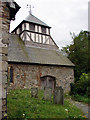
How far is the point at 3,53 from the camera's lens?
14.5ft

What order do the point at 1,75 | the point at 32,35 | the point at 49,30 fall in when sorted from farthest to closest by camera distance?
the point at 49,30 → the point at 32,35 → the point at 1,75

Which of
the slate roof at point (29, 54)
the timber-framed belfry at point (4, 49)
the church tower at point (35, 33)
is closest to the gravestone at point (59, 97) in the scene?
the timber-framed belfry at point (4, 49)

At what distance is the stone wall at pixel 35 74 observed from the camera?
11617 millimetres

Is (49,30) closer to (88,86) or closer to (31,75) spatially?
(31,75)

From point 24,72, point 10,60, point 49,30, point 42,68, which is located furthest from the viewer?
point 49,30

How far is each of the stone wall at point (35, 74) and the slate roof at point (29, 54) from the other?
55cm

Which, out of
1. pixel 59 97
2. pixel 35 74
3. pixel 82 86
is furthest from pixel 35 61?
pixel 59 97

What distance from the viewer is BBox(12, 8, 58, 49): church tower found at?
596 inches

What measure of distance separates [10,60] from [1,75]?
719 cm

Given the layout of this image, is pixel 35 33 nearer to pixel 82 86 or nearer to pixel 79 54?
pixel 79 54

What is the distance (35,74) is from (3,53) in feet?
27.2

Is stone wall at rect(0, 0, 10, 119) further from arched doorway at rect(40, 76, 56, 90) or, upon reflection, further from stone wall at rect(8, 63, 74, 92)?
arched doorway at rect(40, 76, 56, 90)

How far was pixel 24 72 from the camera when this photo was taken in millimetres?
11953

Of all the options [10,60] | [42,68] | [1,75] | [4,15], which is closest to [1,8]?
[4,15]
